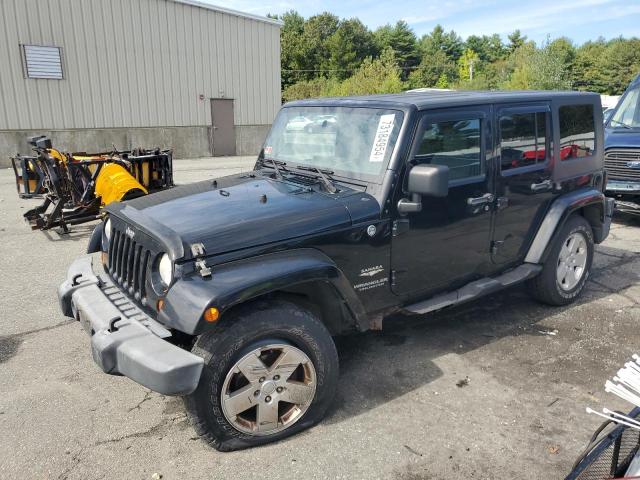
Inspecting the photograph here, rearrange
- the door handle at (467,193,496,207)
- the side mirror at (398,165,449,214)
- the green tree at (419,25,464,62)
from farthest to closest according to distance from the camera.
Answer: the green tree at (419,25,464,62) → the door handle at (467,193,496,207) → the side mirror at (398,165,449,214)

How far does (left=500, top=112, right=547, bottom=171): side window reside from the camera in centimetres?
418

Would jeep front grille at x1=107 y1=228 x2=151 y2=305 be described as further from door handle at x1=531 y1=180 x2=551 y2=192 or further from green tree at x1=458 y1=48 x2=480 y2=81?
green tree at x1=458 y1=48 x2=480 y2=81

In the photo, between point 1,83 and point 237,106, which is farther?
point 237,106

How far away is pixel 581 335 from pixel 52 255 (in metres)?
6.29

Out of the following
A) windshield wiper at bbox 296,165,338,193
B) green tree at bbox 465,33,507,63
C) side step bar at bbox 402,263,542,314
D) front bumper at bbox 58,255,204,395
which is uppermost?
green tree at bbox 465,33,507,63

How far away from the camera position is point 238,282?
274 cm

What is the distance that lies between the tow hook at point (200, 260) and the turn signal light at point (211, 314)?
0.69ft

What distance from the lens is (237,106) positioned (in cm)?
2178

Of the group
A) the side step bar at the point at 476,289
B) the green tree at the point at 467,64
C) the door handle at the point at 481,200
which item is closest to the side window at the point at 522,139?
the door handle at the point at 481,200

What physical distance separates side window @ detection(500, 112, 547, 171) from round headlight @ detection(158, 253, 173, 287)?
8.93ft

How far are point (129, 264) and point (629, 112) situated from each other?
8.67 m

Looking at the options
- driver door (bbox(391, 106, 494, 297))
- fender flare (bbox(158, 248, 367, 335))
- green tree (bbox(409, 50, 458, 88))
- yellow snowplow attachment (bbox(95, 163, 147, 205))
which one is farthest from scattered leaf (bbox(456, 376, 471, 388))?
green tree (bbox(409, 50, 458, 88))

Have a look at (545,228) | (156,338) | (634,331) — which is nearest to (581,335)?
(634,331)

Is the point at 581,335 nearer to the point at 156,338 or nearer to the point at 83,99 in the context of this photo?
the point at 156,338
